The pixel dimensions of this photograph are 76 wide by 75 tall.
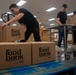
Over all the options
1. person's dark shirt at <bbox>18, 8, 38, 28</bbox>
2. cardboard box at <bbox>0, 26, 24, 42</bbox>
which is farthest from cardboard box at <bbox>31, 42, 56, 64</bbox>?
person's dark shirt at <bbox>18, 8, 38, 28</bbox>

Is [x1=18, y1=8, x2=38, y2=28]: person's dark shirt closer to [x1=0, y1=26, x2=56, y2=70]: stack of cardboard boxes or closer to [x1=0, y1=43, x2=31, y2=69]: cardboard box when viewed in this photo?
[x1=0, y1=26, x2=56, y2=70]: stack of cardboard boxes

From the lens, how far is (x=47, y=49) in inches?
85.0

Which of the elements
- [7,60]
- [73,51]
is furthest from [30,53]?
[73,51]

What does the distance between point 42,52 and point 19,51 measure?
1.23ft

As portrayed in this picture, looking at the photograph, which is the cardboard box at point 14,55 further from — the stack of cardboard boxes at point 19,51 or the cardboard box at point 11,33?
the cardboard box at point 11,33

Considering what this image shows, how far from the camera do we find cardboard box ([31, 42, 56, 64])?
6.44 feet

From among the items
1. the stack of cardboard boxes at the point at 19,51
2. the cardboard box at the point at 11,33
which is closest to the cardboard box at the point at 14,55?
the stack of cardboard boxes at the point at 19,51

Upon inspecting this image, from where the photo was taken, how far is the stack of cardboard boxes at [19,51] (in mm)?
1715

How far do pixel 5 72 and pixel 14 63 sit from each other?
0.24 metres

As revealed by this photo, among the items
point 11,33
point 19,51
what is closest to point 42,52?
point 19,51

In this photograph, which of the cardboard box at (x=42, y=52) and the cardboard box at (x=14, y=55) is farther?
the cardboard box at (x=42, y=52)

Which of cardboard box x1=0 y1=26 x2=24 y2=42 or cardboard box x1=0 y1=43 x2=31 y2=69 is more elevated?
cardboard box x1=0 y1=26 x2=24 y2=42

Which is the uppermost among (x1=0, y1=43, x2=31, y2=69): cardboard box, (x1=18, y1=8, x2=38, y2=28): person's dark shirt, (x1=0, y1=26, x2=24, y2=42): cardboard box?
(x1=18, y1=8, x2=38, y2=28): person's dark shirt

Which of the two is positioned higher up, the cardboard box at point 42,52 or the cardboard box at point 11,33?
the cardboard box at point 11,33
